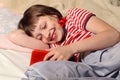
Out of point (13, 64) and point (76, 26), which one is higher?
point (76, 26)

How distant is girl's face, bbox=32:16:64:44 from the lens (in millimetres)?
1234

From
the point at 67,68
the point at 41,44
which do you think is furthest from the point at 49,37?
the point at 67,68

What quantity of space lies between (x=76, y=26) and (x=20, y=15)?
1.62 ft

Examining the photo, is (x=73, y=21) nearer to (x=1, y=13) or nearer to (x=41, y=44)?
(x=41, y=44)

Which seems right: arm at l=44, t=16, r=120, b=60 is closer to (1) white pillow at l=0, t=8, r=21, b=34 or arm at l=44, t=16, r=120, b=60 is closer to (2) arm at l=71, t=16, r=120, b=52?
(2) arm at l=71, t=16, r=120, b=52

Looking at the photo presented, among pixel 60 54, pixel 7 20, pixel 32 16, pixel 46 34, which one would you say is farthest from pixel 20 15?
pixel 60 54

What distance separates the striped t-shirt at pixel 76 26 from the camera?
1.25 m

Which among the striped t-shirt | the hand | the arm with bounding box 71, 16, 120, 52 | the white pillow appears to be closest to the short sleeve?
the striped t-shirt

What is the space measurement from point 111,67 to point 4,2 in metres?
1.07

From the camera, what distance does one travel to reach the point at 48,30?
123 cm

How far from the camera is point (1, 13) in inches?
65.7

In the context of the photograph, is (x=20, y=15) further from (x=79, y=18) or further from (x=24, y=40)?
(x=79, y=18)

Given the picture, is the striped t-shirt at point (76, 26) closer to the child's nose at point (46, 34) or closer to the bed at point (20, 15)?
the child's nose at point (46, 34)

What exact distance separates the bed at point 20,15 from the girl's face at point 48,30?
0.10 meters
